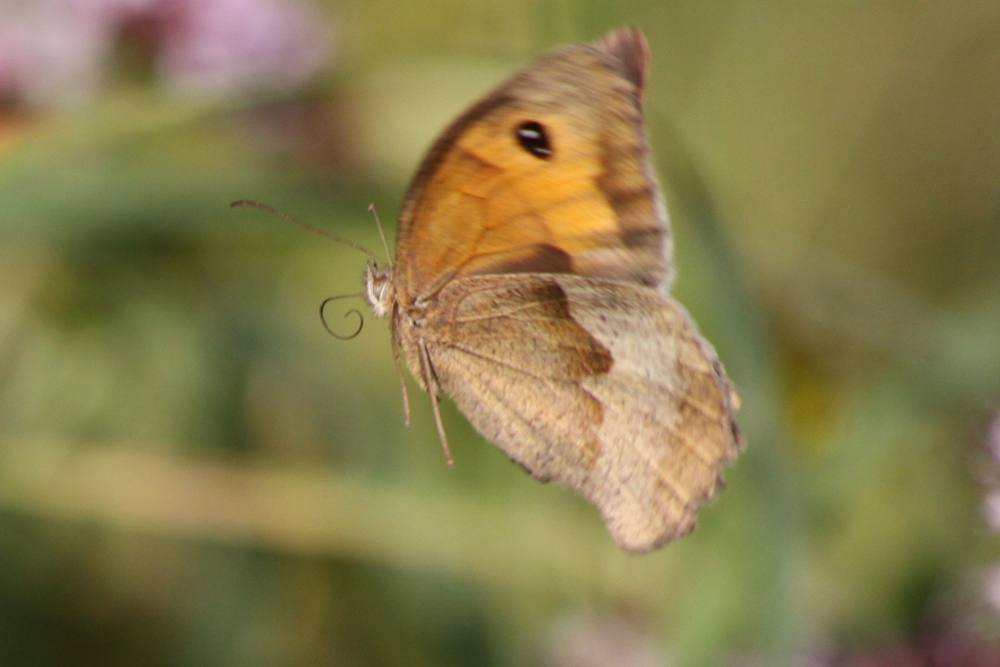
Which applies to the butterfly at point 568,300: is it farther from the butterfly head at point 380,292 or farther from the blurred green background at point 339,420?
the blurred green background at point 339,420

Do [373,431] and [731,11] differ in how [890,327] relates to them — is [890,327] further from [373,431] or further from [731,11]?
[731,11]

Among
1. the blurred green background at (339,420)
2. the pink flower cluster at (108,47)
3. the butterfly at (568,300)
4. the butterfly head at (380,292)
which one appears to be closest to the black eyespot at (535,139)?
the butterfly at (568,300)

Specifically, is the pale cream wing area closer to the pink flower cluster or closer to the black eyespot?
the black eyespot

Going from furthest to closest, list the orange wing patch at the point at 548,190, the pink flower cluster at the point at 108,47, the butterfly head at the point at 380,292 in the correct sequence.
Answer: the pink flower cluster at the point at 108,47 → the butterfly head at the point at 380,292 → the orange wing patch at the point at 548,190

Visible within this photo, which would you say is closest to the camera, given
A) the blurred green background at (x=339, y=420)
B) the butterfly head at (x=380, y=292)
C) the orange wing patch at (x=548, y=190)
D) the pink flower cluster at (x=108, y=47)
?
the orange wing patch at (x=548, y=190)

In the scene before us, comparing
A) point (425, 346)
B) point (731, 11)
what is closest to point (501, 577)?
point (425, 346)

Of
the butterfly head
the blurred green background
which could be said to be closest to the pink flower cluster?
the blurred green background

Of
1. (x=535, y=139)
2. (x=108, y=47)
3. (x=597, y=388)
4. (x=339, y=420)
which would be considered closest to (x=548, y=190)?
(x=535, y=139)
